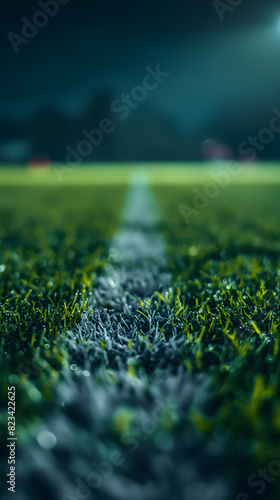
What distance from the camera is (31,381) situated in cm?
111

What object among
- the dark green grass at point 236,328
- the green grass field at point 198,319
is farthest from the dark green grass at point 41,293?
the dark green grass at point 236,328

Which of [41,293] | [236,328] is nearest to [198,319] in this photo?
[236,328]

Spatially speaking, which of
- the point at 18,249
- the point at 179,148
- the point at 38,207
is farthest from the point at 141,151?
the point at 18,249

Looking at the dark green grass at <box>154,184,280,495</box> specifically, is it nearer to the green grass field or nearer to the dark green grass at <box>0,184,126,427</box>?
the green grass field

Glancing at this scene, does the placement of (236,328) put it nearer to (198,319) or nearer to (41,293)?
(198,319)

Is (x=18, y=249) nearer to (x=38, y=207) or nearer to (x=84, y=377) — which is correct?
(x=84, y=377)

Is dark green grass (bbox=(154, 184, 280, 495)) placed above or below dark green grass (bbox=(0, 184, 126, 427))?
Answer: below

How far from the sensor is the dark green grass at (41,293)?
1.13 metres

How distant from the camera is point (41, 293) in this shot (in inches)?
68.4

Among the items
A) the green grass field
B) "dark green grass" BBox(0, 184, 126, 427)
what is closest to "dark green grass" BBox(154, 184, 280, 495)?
the green grass field

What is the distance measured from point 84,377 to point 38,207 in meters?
4.55

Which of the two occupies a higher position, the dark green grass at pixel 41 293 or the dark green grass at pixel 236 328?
the dark green grass at pixel 41 293

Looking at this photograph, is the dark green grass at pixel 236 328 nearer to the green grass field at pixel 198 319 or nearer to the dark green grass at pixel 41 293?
the green grass field at pixel 198 319

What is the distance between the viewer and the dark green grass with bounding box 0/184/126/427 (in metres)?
1.13
